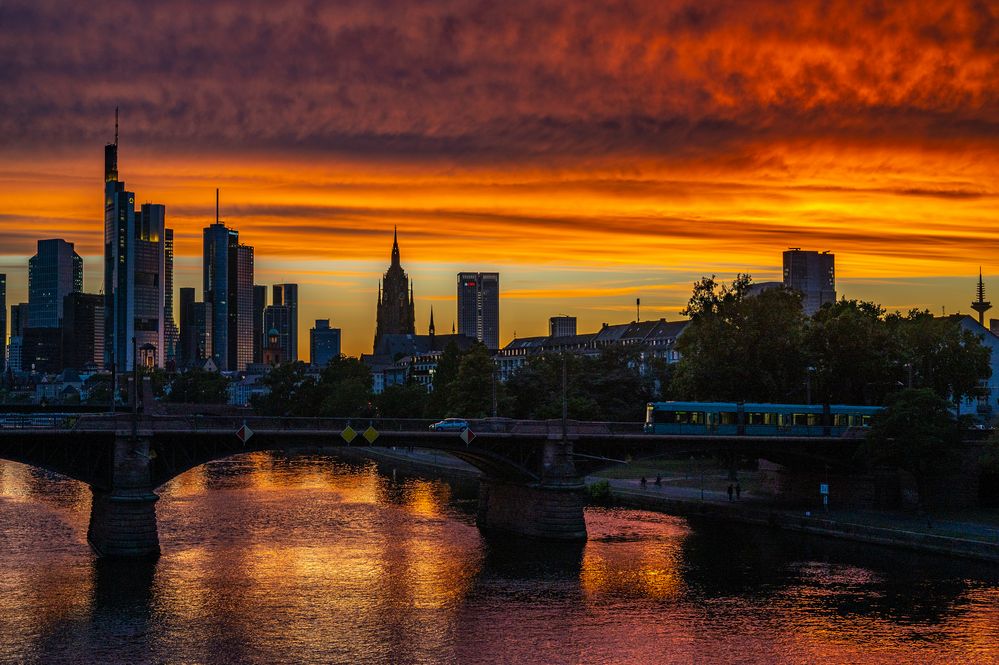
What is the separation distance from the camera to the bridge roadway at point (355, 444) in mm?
82750

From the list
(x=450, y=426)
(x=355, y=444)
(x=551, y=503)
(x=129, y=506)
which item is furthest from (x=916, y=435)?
(x=129, y=506)

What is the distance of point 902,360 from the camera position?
12625 cm

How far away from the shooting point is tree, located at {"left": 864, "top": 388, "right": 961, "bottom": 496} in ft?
329

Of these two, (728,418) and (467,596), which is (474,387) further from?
(467,596)

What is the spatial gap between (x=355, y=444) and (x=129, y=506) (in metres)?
16.5

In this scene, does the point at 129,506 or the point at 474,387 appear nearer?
the point at 129,506

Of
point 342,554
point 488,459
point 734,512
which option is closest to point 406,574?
point 342,554

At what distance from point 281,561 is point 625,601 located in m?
23.8

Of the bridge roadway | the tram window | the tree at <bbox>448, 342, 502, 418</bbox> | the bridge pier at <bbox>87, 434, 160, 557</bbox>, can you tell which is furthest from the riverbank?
the bridge pier at <bbox>87, 434, 160, 557</bbox>

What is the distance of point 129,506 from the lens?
82750 mm

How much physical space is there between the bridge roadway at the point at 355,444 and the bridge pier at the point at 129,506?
0.22ft

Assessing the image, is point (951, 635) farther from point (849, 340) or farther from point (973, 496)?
point (849, 340)

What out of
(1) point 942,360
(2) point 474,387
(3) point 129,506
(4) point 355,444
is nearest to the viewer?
(3) point 129,506

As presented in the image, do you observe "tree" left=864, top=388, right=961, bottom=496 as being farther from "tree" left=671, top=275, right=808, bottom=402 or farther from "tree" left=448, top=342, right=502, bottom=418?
"tree" left=448, top=342, right=502, bottom=418
